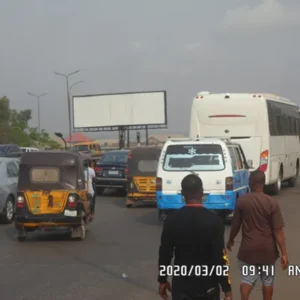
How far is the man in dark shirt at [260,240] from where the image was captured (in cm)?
645

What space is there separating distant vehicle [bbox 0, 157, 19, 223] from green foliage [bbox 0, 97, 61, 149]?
59371mm

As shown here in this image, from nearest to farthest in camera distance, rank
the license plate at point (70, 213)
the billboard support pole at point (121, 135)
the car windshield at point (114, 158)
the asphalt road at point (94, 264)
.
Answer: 1. the asphalt road at point (94, 264)
2. the license plate at point (70, 213)
3. the car windshield at point (114, 158)
4. the billboard support pole at point (121, 135)

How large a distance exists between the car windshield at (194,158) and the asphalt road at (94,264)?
5.13ft

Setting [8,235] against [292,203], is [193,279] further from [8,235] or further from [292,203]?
[292,203]

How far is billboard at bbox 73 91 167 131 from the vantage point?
226 feet

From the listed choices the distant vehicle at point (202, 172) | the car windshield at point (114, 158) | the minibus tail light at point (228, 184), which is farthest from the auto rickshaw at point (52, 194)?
the car windshield at point (114, 158)

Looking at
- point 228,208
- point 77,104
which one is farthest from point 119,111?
point 228,208

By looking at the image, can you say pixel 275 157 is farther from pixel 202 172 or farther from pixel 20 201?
pixel 20 201

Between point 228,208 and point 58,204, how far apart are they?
157 inches

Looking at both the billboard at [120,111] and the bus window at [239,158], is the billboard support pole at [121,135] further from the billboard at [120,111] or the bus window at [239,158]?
the bus window at [239,158]

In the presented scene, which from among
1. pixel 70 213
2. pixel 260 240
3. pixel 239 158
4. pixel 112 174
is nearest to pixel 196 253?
pixel 260 240

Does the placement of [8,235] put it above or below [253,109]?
below

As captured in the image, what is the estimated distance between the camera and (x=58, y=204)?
41.5ft

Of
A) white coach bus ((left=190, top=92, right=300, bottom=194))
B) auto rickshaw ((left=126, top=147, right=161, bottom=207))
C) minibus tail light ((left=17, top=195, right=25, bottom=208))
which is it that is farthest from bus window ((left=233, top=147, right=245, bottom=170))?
minibus tail light ((left=17, top=195, right=25, bottom=208))
